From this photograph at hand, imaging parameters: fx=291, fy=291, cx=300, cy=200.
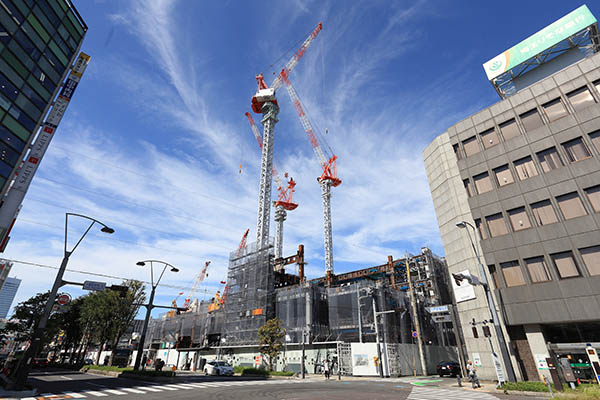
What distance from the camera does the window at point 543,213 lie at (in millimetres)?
23047

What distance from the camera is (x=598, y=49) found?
96.3ft

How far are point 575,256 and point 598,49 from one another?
23286 millimetres

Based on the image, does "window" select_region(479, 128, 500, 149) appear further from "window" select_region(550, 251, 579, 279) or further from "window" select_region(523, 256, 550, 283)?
"window" select_region(550, 251, 579, 279)

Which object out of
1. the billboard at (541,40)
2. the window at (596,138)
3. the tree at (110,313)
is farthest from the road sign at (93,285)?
the billboard at (541,40)

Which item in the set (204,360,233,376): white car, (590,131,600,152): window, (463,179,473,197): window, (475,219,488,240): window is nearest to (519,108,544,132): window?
(590,131,600,152): window

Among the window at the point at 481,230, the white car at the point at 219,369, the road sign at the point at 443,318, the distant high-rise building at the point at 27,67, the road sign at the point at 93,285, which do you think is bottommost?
the white car at the point at 219,369

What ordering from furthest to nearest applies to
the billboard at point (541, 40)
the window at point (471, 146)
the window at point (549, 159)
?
1. the window at point (471, 146)
2. the billboard at point (541, 40)
3. the window at point (549, 159)

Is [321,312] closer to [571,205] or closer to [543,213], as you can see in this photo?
[543,213]

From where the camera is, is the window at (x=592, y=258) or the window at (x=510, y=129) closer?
the window at (x=592, y=258)

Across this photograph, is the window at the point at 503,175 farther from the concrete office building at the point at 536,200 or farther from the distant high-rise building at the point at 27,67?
the distant high-rise building at the point at 27,67

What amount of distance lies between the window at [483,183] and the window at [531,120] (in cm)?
526

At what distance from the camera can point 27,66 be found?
31.9 meters

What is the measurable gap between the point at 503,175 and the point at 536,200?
3.73 meters

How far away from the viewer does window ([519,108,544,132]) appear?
26.0m
